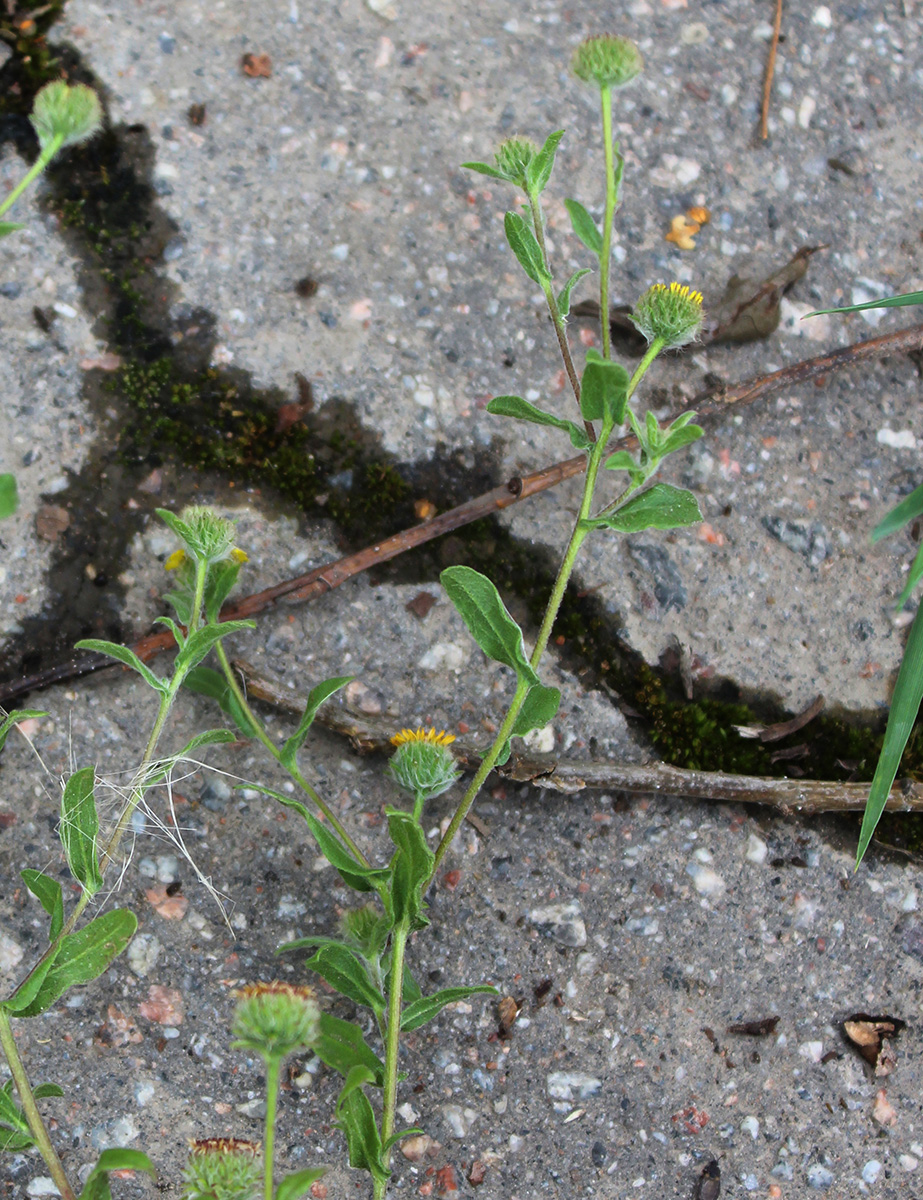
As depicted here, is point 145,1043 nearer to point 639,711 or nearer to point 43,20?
point 639,711

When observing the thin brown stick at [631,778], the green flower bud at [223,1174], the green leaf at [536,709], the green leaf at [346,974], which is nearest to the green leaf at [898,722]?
the thin brown stick at [631,778]

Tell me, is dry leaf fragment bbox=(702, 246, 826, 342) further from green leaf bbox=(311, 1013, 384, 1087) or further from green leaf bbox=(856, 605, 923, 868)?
green leaf bbox=(311, 1013, 384, 1087)

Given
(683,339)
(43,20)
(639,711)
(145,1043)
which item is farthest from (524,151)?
(145,1043)

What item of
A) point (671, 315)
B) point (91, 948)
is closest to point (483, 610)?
point (671, 315)

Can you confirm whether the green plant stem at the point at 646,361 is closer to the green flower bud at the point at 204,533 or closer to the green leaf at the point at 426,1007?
the green flower bud at the point at 204,533

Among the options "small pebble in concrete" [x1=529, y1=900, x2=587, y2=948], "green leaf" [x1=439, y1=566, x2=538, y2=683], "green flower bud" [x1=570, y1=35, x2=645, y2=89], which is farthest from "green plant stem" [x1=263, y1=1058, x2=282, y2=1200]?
"green flower bud" [x1=570, y1=35, x2=645, y2=89]

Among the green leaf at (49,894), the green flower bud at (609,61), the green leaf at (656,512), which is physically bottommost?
the green leaf at (49,894)
